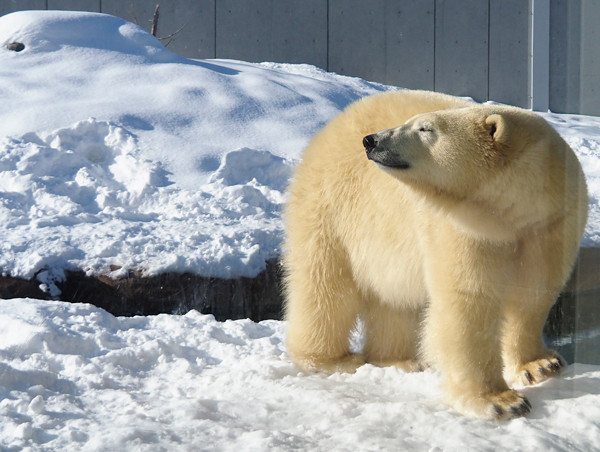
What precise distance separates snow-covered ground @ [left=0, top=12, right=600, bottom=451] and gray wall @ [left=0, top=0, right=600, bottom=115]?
1.64 metres

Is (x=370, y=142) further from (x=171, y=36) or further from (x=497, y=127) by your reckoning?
(x=171, y=36)

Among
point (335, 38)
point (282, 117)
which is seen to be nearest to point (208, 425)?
point (282, 117)

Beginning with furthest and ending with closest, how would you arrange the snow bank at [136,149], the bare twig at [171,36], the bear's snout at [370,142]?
the bare twig at [171,36] < the snow bank at [136,149] < the bear's snout at [370,142]

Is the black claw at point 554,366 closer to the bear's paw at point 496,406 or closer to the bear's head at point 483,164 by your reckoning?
the bear's paw at point 496,406

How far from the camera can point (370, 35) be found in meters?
11.7

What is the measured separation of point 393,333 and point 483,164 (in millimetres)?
1180

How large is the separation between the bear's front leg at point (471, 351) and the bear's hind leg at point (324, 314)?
2.32ft

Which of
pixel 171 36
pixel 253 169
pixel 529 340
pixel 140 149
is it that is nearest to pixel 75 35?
pixel 140 149

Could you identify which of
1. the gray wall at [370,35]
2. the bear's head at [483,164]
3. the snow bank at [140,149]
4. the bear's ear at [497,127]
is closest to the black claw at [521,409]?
the bear's head at [483,164]

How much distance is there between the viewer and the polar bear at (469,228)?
7.93 feet

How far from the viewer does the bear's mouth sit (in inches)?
97.5

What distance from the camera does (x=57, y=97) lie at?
22.6ft

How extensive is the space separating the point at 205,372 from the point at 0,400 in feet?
2.63

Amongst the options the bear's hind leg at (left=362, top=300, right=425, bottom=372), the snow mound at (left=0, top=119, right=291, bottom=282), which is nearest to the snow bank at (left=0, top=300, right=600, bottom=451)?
the bear's hind leg at (left=362, top=300, right=425, bottom=372)
